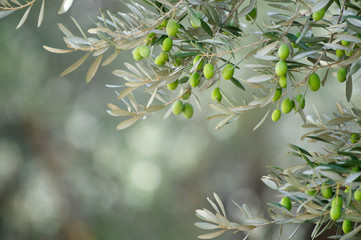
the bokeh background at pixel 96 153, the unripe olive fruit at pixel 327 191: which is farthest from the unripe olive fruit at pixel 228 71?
the bokeh background at pixel 96 153

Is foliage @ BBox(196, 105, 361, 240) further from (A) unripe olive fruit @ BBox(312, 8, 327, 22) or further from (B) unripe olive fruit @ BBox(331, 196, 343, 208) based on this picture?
(A) unripe olive fruit @ BBox(312, 8, 327, 22)

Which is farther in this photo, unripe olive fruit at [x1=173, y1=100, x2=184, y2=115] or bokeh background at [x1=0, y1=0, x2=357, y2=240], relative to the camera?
bokeh background at [x1=0, y1=0, x2=357, y2=240]

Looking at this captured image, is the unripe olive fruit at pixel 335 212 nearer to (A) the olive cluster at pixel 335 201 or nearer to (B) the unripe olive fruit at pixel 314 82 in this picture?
(A) the olive cluster at pixel 335 201

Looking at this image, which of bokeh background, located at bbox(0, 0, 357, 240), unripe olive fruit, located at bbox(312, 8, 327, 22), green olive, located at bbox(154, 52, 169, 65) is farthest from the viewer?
bokeh background, located at bbox(0, 0, 357, 240)

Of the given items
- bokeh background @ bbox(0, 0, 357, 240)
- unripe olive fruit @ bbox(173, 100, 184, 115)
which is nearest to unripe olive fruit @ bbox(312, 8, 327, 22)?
unripe olive fruit @ bbox(173, 100, 184, 115)

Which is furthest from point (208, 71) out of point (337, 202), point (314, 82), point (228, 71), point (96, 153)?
point (96, 153)

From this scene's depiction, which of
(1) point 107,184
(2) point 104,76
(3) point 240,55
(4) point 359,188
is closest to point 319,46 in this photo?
(4) point 359,188

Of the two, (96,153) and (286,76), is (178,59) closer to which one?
(286,76)

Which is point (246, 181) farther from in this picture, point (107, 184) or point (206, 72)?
point (206, 72)

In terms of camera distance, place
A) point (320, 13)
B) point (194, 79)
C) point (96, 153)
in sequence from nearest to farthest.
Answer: point (320, 13), point (194, 79), point (96, 153)
